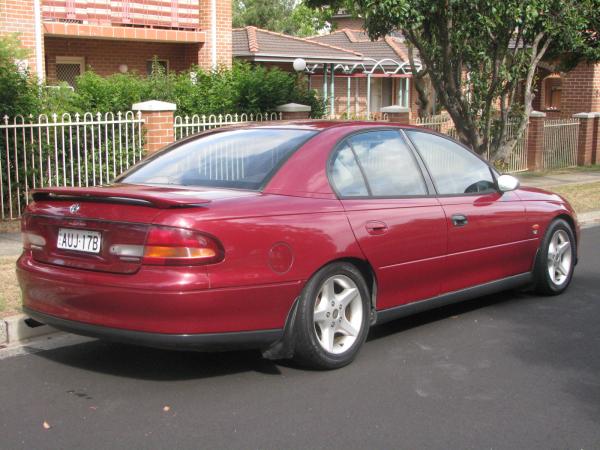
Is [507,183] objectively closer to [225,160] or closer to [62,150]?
[225,160]

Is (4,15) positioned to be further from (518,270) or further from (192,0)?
(518,270)

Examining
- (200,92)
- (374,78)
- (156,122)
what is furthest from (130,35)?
(374,78)

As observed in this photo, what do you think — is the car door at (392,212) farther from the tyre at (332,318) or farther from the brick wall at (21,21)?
the brick wall at (21,21)

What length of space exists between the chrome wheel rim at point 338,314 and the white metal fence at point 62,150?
671 centimetres

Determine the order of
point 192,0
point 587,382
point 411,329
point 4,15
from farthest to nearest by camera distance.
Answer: point 192,0, point 4,15, point 411,329, point 587,382

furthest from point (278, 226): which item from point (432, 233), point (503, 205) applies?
point (503, 205)

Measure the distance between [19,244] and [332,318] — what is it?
562 cm

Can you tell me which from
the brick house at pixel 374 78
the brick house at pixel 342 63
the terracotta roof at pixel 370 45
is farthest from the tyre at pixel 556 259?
the terracotta roof at pixel 370 45

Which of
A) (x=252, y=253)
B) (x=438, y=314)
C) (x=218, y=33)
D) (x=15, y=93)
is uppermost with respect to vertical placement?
(x=218, y=33)

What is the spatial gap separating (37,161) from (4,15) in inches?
254

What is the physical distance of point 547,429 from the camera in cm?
440

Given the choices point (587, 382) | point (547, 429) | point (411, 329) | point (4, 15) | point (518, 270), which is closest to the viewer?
point (547, 429)

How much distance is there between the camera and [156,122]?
12219mm

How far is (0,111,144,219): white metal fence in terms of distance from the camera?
1103 centimetres
